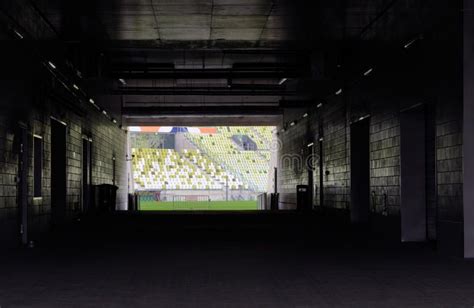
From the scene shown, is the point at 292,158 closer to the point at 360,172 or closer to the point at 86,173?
the point at 86,173

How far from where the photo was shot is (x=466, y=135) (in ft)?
34.0

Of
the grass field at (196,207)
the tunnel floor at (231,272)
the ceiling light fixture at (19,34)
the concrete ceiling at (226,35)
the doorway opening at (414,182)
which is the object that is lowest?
the grass field at (196,207)

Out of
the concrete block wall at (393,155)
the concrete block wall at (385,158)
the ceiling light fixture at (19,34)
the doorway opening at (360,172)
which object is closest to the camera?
the concrete block wall at (393,155)

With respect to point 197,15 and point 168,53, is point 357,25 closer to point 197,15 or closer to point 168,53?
point 197,15

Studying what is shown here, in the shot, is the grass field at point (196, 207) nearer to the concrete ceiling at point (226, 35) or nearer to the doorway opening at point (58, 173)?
the concrete ceiling at point (226, 35)

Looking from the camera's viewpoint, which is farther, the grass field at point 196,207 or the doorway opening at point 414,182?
the grass field at point 196,207

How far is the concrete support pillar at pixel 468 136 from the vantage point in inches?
405

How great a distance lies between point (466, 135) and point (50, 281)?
19.0 feet

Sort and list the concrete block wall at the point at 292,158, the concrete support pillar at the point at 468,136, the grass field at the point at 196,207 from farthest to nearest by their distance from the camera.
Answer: the grass field at the point at 196,207
the concrete block wall at the point at 292,158
the concrete support pillar at the point at 468,136

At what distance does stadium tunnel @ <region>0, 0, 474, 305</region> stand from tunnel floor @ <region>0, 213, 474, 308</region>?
88 cm

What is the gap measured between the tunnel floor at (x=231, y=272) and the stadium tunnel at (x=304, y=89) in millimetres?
884

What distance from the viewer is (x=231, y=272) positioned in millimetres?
8797

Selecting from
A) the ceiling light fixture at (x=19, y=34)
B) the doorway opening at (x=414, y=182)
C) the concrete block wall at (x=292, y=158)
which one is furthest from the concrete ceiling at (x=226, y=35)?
the concrete block wall at (x=292, y=158)

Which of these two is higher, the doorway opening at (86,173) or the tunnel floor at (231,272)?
the doorway opening at (86,173)
